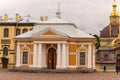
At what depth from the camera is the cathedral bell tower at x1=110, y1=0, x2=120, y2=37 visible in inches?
4168

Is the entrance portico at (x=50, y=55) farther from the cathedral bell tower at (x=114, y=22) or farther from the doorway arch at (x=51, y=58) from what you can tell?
the cathedral bell tower at (x=114, y=22)

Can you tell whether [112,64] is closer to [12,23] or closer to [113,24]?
[12,23]

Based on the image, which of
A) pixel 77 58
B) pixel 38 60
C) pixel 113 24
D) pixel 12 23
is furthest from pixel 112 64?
pixel 113 24

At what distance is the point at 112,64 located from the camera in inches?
2314

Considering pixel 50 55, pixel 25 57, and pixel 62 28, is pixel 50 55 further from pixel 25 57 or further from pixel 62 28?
pixel 62 28

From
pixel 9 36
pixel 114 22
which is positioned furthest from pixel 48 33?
pixel 114 22

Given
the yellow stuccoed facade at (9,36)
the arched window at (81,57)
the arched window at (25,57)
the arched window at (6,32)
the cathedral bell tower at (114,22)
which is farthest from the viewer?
the cathedral bell tower at (114,22)

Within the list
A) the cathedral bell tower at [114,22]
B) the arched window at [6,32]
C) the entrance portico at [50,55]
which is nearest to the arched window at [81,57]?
the entrance portico at [50,55]

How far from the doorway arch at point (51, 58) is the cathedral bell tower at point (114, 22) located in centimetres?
5572

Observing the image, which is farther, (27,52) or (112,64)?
(112,64)

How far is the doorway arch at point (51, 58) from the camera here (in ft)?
170

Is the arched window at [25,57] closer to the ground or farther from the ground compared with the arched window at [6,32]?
closer to the ground

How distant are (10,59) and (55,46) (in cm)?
1478

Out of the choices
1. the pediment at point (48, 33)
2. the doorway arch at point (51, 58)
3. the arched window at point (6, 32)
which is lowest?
the doorway arch at point (51, 58)
